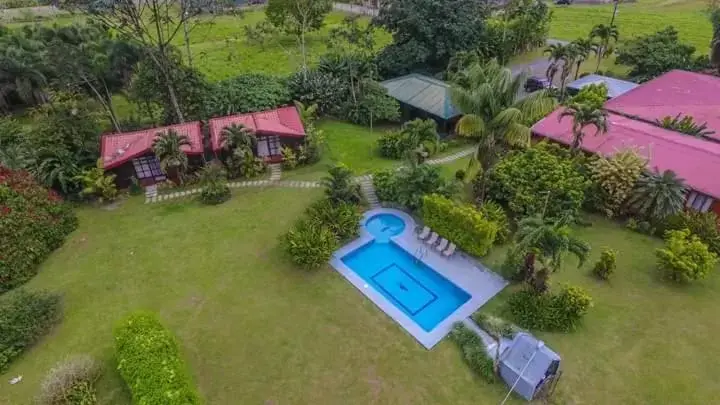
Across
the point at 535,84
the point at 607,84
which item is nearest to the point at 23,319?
the point at 535,84

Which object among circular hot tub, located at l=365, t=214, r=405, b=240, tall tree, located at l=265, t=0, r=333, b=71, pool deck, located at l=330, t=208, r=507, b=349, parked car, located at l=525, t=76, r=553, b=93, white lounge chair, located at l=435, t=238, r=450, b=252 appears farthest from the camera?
tall tree, located at l=265, t=0, r=333, b=71

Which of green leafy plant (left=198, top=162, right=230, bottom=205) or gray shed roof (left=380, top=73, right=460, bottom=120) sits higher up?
gray shed roof (left=380, top=73, right=460, bottom=120)

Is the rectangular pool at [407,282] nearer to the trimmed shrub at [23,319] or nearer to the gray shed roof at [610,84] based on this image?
the trimmed shrub at [23,319]

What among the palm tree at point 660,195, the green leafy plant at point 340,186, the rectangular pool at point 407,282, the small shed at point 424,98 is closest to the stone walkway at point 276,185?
the green leafy plant at point 340,186

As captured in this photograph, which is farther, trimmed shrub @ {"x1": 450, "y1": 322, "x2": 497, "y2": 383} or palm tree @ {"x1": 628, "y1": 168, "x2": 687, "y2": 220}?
palm tree @ {"x1": 628, "y1": 168, "x2": 687, "y2": 220}

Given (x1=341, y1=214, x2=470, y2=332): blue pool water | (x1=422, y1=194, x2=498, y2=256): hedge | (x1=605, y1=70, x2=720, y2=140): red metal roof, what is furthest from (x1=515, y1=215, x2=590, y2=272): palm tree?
(x1=605, y1=70, x2=720, y2=140): red metal roof

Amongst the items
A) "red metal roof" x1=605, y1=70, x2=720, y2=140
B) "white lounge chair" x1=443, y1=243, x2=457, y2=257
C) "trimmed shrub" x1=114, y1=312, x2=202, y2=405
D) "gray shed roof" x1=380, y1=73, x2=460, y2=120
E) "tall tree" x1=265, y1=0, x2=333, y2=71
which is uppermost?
"tall tree" x1=265, y1=0, x2=333, y2=71

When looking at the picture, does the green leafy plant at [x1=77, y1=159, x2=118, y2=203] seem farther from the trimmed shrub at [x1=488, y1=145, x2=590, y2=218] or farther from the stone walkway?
A: the trimmed shrub at [x1=488, y1=145, x2=590, y2=218]
